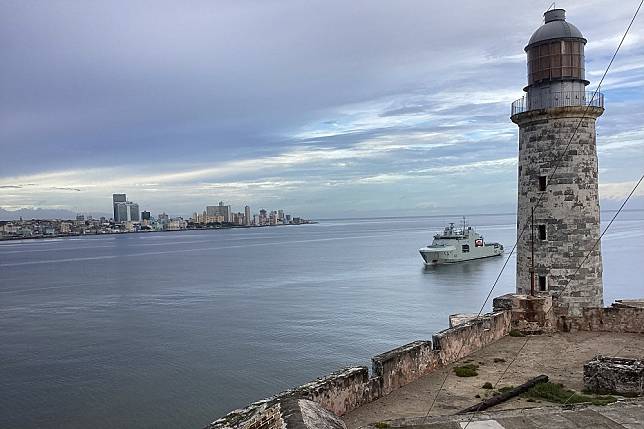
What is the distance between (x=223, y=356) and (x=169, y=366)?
8.13 ft

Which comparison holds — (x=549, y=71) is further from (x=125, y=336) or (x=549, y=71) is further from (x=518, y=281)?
(x=125, y=336)

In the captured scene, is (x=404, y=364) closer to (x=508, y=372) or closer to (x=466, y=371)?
(x=466, y=371)

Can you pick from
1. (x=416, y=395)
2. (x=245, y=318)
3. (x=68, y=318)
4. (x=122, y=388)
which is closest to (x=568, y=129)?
(x=416, y=395)

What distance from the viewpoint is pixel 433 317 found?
32188mm

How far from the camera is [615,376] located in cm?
784

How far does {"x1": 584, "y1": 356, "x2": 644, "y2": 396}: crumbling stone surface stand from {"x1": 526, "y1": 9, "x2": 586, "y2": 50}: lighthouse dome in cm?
835

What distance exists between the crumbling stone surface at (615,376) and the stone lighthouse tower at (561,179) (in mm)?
4677

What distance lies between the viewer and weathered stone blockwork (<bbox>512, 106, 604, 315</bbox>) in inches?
492

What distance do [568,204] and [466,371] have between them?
559 centimetres

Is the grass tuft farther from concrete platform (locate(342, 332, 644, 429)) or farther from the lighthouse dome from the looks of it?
the lighthouse dome

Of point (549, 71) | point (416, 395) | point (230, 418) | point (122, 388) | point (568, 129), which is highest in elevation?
point (549, 71)

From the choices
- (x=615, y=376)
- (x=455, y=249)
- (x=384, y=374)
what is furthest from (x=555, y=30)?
(x=455, y=249)

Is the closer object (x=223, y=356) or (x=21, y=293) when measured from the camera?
(x=223, y=356)

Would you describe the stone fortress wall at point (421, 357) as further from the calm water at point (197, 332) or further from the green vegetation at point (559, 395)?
the calm water at point (197, 332)
